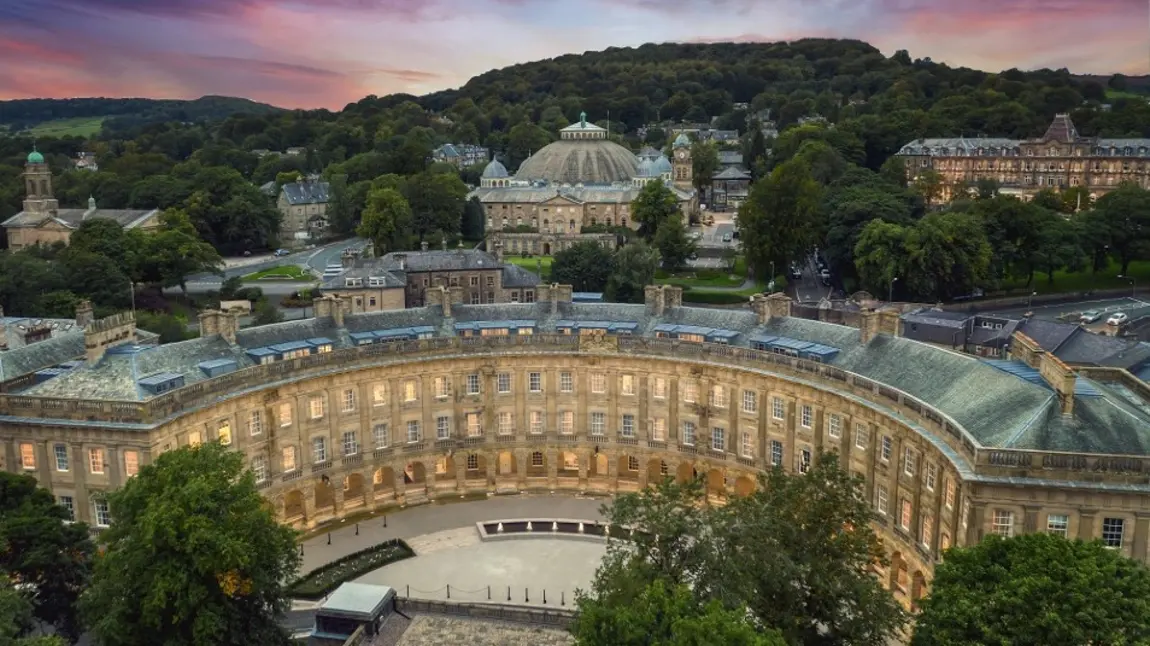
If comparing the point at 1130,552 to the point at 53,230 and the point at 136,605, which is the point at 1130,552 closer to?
the point at 136,605

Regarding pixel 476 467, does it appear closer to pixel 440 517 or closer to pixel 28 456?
pixel 440 517

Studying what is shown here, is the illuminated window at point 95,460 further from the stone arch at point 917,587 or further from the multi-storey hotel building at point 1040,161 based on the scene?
the multi-storey hotel building at point 1040,161

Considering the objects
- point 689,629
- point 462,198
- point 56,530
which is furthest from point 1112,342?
point 462,198

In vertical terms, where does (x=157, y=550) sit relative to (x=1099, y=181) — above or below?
below

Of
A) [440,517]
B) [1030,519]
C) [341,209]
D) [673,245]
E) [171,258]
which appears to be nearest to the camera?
[1030,519]

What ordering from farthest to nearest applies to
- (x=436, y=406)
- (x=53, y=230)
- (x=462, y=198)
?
(x=462, y=198), (x=53, y=230), (x=436, y=406)

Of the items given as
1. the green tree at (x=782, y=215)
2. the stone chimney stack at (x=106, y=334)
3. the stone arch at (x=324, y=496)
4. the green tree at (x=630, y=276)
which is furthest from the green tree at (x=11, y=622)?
the green tree at (x=782, y=215)

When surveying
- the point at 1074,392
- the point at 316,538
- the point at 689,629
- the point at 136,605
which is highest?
the point at 1074,392

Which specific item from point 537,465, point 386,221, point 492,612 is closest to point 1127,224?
point 537,465
